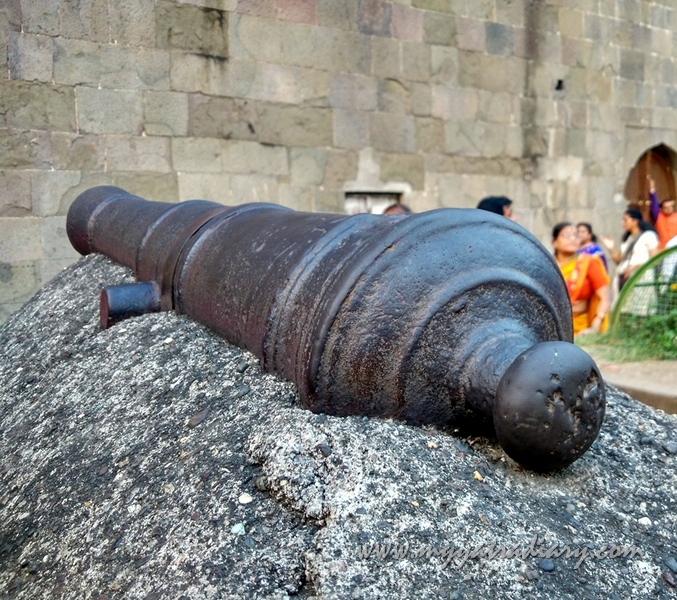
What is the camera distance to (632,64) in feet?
35.2

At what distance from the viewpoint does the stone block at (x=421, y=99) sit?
8.29m

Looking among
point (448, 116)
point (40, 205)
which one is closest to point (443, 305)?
point (40, 205)

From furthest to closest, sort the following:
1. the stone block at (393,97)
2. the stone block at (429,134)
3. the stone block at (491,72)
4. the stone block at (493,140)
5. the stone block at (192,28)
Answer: the stone block at (493,140), the stone block at (491,72), the stone block at (429,134), the stone block at (393,97), the stone block at (192,28)

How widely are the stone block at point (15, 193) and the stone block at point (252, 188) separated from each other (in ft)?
5.81

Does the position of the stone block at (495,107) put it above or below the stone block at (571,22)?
below

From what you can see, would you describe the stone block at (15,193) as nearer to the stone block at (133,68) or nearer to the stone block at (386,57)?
the stone block at (133,68)

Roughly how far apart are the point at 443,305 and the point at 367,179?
646cm

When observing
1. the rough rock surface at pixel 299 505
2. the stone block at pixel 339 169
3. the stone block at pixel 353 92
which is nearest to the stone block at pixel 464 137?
the stone block at pixel 353 92

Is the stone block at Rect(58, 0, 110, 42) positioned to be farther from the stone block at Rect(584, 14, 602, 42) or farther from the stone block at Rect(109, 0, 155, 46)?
the stone block at Rect(584, 14, 602, 42)

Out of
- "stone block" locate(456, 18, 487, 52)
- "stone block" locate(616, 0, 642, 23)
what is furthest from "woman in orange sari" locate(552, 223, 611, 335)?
"stone block" locate(616, 0, 642, 23)

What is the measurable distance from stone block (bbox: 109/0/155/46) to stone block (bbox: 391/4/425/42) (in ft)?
8.54

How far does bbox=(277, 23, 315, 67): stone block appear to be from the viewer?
7.27 meters

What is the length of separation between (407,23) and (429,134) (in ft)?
3.71

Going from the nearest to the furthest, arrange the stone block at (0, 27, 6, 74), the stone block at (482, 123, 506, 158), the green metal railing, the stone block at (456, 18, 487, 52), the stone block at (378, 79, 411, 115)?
the green metal railing → the stone block at (0, 27, 6, 74) → the stone block at (378, 79, 411, 115) → the stone block at (456, 18, 487, 52) → the stone block at (482, 123, 506, 158)
